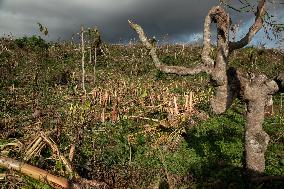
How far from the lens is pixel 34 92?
25609mm

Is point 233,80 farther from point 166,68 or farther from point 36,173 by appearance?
point 36,173

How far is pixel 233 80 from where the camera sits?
36.1ft

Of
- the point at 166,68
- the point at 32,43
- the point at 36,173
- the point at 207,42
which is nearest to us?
the point at 36,173

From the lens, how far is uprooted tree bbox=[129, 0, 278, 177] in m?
10.4

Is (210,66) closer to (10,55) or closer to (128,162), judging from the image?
(128,162)

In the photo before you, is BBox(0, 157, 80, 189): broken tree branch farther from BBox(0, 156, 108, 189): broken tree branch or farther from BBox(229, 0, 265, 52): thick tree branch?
BBox(229, 0, 265, 52): thick tree branch

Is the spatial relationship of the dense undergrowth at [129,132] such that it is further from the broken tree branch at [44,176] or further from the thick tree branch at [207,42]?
the thick tree branch at [207,42]

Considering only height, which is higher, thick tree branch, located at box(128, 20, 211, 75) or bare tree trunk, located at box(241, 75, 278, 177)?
thick tree branch, located at box(128, 20, 211, 75)

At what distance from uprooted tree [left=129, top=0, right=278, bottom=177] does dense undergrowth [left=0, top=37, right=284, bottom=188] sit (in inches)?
26.9

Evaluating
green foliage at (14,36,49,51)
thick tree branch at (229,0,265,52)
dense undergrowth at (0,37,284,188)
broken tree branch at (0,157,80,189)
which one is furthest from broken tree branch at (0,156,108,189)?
green foliage at (14,36,49,51)

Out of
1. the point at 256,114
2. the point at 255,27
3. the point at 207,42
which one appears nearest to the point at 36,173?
the point at 207,42

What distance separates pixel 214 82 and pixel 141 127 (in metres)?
6.69

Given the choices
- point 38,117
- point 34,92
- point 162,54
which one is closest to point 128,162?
point 38,117

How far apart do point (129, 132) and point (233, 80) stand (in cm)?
629
